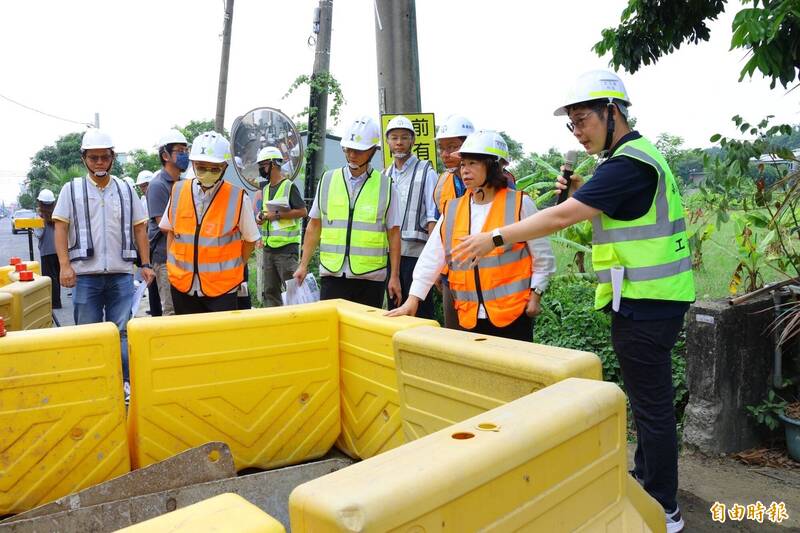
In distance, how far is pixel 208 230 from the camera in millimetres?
5191

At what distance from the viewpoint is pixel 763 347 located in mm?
4738

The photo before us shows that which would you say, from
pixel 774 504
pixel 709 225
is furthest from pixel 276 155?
pixel 774 504

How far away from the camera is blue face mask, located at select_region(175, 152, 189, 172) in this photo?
6.74 metres

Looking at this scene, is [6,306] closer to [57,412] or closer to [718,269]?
[57,412]

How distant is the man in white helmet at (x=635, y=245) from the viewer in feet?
10.4

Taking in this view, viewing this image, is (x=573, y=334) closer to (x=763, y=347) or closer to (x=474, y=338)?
(x=763, y=347)

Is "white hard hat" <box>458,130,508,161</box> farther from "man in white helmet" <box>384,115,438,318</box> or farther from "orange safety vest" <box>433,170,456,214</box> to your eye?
"man in white helmet" <box>384,115,438,318</box>

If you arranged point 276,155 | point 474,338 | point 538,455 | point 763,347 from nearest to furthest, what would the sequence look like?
point 538,455 → point 474,338 → point 763,347 → point 276,155

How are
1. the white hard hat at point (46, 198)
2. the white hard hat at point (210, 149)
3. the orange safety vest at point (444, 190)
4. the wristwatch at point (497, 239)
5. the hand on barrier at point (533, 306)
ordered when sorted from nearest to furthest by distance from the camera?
the wristwatch at point (497, 239)
the hand on barrier at point (533, 306)
the white hard hat at point (210, 149)
the orange safety vest at point (444, 190)
the white hard hat at point (46, 198)

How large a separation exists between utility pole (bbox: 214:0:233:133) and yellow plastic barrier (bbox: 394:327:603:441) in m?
16.5

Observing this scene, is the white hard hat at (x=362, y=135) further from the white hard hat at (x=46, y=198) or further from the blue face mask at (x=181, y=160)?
the white hard hat at (x=46, y=198)

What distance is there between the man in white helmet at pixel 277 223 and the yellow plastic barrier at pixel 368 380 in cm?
406

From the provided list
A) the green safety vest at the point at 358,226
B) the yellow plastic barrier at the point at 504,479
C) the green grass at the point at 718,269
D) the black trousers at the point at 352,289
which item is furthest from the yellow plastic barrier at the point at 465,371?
the green grass at the point at 718,269

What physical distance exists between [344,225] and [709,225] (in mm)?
2871
